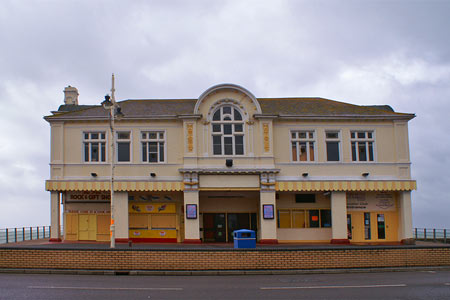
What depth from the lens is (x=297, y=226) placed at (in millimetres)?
29719

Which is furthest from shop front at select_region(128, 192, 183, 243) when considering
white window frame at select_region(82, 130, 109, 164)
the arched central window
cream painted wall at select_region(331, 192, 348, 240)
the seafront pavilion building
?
cream painted wall at select_region(331, 192, 348, 240)

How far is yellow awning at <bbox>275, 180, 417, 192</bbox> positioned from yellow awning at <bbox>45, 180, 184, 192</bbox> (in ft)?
20.3

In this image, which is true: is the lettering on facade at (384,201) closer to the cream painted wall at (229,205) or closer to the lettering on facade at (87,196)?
the cream painted wall at (229,205)

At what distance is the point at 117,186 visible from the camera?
28.3 m

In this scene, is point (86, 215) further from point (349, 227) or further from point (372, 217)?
point (372, 217)

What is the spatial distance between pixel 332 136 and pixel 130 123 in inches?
479

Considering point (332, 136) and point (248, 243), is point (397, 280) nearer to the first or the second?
point (248, 243)

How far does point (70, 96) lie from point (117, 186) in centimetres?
1064

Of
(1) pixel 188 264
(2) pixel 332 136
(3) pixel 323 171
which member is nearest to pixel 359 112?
(2) pixel 332 136

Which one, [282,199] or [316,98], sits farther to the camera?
[316,98]

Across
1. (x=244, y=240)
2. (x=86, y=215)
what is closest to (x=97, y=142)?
(x=86, y=215)

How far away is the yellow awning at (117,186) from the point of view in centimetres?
2834

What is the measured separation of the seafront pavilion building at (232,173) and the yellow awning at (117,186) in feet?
0.19

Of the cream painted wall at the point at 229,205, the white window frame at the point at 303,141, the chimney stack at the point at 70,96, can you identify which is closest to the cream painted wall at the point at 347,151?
the white window frame at the point at 303,141
